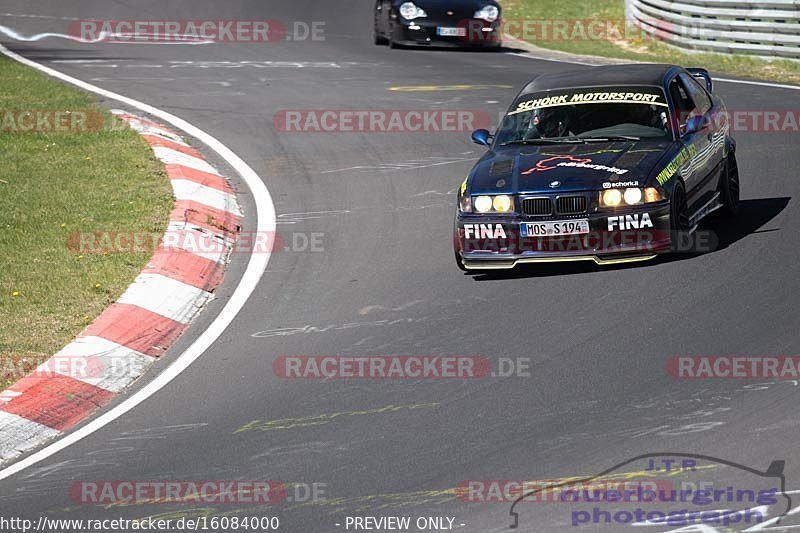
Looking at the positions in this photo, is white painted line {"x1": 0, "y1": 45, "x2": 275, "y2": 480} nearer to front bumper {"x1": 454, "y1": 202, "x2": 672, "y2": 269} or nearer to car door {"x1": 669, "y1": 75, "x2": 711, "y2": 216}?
front bumper {"x1": 454, "y1": 202, "x2": 672, "y2": 269}

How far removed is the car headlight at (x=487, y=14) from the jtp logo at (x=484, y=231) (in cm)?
1392

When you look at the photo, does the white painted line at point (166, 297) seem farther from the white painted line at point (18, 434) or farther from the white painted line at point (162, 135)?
the white painted line at point (162, 135)

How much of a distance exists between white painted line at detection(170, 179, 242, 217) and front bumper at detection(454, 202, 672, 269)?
3263mm

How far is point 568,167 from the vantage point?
9906 millimetres

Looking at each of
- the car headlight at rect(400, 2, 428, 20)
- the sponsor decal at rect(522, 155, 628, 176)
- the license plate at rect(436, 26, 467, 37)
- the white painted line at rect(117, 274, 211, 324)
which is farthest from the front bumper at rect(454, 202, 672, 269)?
the car headlight at rect(400, 2, 428, 20)

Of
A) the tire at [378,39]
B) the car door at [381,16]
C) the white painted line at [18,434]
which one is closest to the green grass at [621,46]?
the tire at [378,39]

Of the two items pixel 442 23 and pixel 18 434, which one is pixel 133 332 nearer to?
pixel 18 434

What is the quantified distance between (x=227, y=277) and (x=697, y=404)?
4.50 meters

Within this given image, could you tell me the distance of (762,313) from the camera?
8.48 m

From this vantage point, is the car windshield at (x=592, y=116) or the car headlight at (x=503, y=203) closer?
the car headlight at (x=503, y=203)

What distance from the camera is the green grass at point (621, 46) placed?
2058cm

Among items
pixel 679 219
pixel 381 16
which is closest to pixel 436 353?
pixel 679 219

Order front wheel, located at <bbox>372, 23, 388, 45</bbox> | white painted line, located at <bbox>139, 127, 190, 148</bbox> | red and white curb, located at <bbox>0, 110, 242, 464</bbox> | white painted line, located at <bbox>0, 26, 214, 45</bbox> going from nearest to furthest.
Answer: red and white curb, located at <bbox>0, 110, 242, 464</bbox>
white painted line, located at <bbox>139, 127, 190, 148</bbox>
front wheel, located at <bbox>372, 23, 388, 45</bbox>
white painted line, located at <bbox>0, 26, 214, 45</bbox>

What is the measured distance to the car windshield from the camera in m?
10.6
